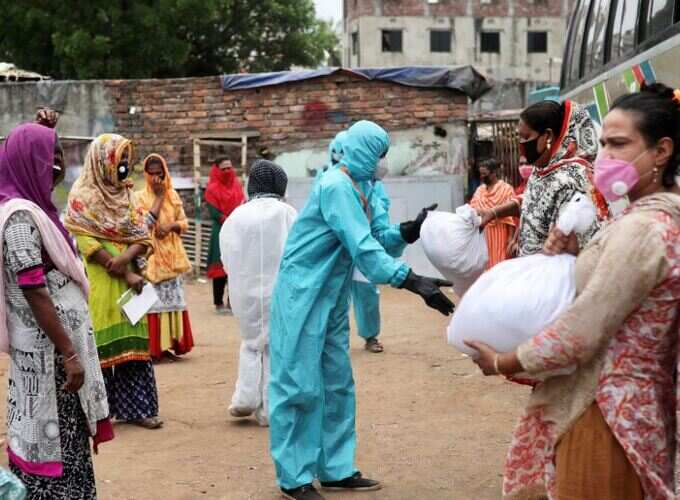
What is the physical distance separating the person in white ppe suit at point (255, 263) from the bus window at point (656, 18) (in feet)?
7.42

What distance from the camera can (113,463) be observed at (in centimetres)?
560

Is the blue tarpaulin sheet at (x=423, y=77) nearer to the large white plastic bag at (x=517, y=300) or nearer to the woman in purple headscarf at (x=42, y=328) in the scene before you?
the woman in purple headscarf at (x=42, y=328)

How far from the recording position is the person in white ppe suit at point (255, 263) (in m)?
6.05

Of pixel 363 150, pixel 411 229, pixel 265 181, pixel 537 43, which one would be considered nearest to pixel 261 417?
pixel 265 181

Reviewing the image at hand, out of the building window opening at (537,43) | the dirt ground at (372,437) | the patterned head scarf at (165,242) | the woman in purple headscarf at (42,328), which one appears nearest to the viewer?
the woman in purple headscarf at (42,328)

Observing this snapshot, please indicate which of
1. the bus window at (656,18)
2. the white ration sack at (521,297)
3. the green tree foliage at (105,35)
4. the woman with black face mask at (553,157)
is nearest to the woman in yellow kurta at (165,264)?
the bus window at (656,18)

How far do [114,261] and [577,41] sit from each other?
479 centimetres

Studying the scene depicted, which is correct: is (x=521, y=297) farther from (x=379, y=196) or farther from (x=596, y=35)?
(x=596, y=35)

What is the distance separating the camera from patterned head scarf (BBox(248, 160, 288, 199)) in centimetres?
618

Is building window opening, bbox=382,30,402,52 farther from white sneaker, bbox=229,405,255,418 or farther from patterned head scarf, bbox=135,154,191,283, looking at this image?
white sneaker, bbox=229,405,255,418

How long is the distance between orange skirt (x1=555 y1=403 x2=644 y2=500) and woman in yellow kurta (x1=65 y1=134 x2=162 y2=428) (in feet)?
13.2

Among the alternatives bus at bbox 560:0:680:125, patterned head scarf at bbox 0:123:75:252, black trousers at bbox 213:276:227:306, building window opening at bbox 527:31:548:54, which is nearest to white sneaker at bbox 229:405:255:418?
patterned head scarf at bbox 0:123:75:252

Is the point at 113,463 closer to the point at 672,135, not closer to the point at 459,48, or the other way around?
the point at 672,135

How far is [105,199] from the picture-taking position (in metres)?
6.04
